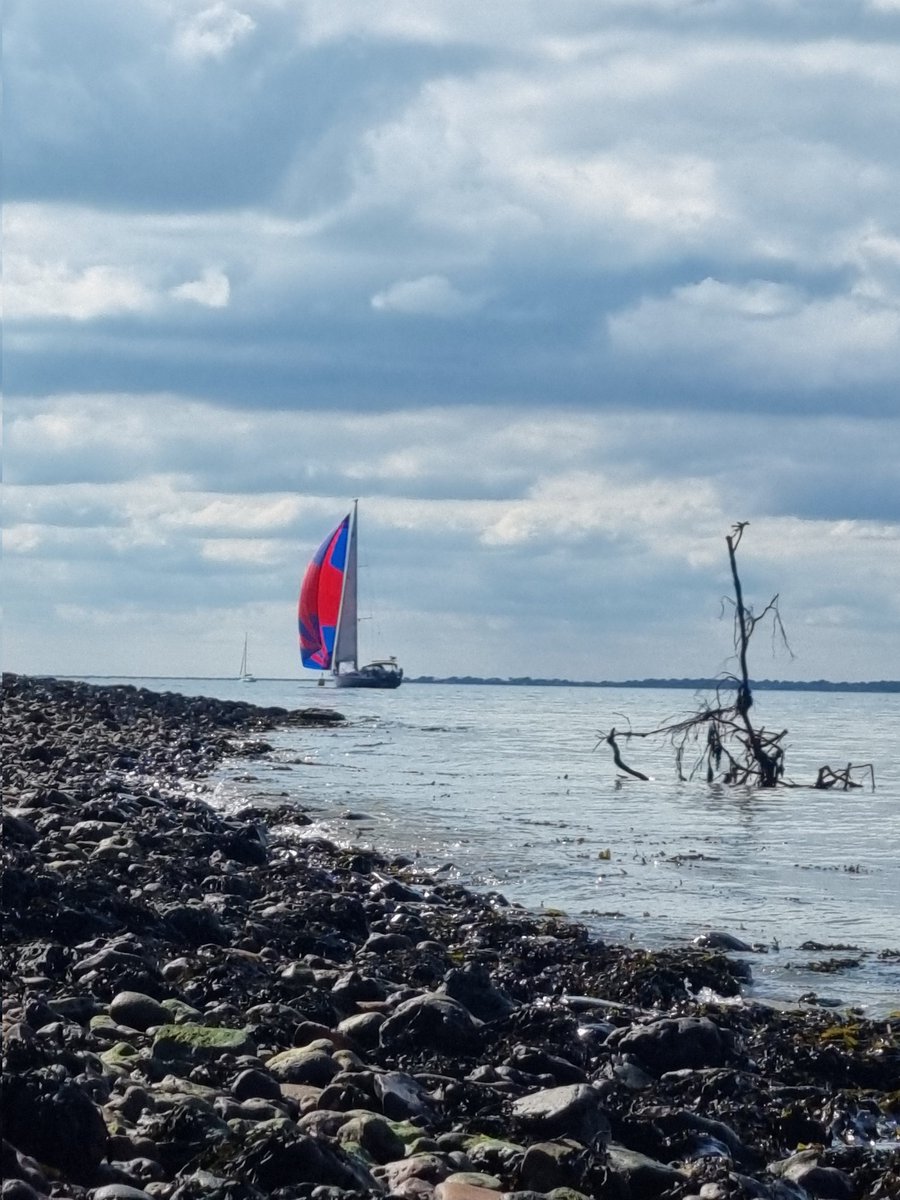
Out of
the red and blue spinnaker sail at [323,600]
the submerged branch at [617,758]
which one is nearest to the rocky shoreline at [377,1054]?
the submerged branch at [617,758]

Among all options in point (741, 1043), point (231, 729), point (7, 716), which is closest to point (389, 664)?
point (231, 729)

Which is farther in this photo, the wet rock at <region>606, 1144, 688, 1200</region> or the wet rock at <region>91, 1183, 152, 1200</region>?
the wet rock at <region>606, 1144, 688, 1200</region>

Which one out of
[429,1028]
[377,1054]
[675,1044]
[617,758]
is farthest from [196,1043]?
[617,758]

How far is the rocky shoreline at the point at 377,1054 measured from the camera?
18.6ft

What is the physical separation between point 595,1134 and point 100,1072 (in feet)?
7.24

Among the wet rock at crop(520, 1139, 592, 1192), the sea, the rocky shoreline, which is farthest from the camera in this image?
the sea

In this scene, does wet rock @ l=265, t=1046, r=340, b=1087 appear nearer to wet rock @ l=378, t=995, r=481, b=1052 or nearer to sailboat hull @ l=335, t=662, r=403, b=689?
wet rock @ l=378, t=995, r=481, b=1052

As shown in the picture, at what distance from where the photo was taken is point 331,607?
311 feet

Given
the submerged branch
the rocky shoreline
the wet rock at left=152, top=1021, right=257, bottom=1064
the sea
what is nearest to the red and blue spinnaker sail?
the sea

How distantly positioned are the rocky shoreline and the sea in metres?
1.29

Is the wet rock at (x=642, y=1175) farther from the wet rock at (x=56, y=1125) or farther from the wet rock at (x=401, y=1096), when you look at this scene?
the wet rock at (x=56, y=1125)

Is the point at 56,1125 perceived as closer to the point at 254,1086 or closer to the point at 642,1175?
the point at 254,1086

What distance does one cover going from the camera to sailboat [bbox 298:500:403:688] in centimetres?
9250

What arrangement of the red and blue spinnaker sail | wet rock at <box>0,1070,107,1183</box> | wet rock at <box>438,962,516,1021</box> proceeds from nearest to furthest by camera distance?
wet rock at <box>0,1070,107,1183</box> < wet rock at <box>438,962,516,1021</box> < the red and blue spinnaker sail
